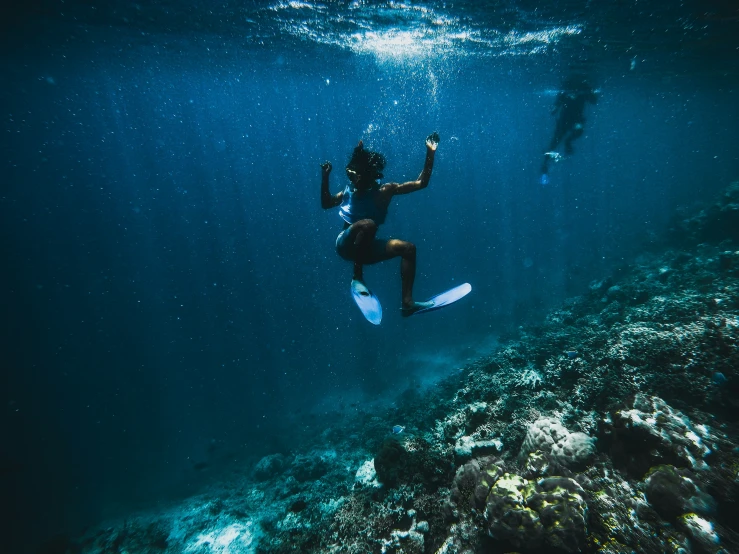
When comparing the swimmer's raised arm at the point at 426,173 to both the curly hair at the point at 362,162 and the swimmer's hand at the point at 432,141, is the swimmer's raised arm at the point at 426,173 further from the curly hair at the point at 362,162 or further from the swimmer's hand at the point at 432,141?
the curly hair at the point at 362,162

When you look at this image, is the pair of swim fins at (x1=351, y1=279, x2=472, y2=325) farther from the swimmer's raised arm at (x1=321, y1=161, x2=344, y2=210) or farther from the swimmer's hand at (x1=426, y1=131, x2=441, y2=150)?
the swimmer's hand at (x1=426, y1=131, x2=441, y2=150)

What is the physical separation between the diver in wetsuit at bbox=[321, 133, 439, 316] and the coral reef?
281 cm

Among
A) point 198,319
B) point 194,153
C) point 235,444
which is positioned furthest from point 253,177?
point 235,444

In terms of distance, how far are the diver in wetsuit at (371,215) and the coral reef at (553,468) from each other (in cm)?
281

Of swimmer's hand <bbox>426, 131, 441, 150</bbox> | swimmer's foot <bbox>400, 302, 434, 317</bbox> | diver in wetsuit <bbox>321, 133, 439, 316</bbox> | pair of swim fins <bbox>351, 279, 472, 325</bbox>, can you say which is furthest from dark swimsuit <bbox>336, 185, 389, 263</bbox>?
swimmer's hand <bbox>426, 131, 441, 150</bbox>

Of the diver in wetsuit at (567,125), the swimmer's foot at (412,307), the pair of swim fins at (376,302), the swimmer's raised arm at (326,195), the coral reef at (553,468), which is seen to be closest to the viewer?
the coral reef at (553,468)

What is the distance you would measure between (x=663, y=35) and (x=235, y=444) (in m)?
32.9

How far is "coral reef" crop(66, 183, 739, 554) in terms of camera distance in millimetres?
3268

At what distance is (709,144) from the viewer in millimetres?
129125

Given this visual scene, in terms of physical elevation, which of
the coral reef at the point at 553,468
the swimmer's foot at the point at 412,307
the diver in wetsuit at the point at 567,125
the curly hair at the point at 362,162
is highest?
the diver in wetsuit at the point at 567,125

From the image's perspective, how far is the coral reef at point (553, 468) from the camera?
10.7 feet

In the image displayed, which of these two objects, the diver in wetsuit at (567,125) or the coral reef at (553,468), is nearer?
the coral reef at (553,468)

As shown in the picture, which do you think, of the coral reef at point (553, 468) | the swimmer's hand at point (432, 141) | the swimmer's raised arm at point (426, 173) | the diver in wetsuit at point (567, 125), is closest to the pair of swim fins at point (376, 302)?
the swimmer's raised arm at point (426, 173)

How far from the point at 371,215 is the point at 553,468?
4383 mm
